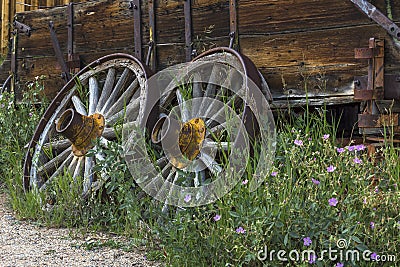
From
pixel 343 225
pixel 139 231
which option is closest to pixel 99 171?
pixel 139 231

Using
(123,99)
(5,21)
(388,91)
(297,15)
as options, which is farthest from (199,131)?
(5,21)

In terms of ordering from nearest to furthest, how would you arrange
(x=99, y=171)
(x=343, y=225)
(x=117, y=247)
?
(x=343, y=225), (x=117, y=247), (x=99, y=171)

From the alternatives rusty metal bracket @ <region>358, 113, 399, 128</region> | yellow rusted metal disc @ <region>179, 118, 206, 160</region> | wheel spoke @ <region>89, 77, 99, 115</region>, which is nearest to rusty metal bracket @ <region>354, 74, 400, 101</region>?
rusty metal bracket @ <region>358, 113, 399, 128</region>

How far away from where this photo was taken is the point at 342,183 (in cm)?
298

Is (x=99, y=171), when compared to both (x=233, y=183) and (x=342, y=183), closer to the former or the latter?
(x=233, y=183)

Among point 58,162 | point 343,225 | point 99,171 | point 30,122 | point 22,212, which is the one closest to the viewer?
point 343,225

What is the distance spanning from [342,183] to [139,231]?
131cm

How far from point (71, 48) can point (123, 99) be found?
129 cm

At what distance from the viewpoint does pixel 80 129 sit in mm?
4309

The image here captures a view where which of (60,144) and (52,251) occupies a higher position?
(60,144)

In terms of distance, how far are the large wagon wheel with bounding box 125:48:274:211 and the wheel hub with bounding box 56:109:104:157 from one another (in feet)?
1.75

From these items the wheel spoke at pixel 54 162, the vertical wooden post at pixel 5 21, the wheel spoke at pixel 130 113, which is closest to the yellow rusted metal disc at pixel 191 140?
the wheel spoke at pixel 130 113

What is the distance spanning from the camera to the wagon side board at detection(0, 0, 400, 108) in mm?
3910

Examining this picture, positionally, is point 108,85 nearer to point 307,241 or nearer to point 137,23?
point 137,23
